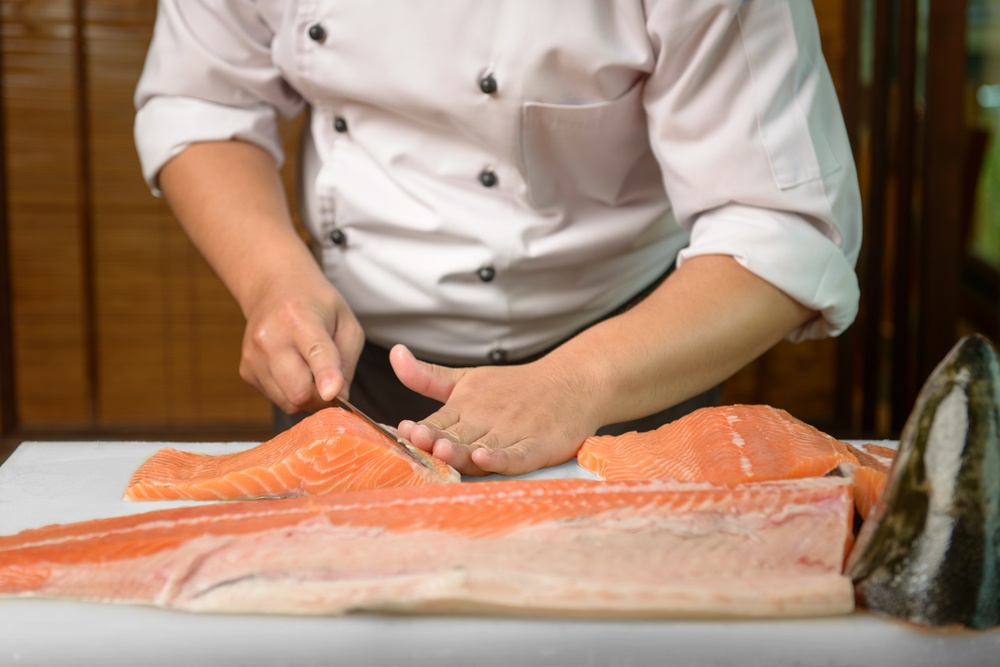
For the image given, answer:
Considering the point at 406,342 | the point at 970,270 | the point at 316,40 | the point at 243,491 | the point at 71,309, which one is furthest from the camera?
the point at 71,309

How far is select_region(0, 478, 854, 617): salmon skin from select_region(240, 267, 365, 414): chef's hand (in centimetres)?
28

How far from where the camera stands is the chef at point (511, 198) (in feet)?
4.25

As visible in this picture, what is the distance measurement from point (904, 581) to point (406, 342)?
3.00 feet

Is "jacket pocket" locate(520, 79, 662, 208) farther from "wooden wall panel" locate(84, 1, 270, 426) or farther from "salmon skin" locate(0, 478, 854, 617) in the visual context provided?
"wooden wall panel" locate(84, 1, 270, 426)

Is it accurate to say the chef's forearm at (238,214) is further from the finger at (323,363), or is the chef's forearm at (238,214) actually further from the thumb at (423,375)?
the thumb at (423,375)

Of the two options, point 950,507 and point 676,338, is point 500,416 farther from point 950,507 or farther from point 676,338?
point 950,507

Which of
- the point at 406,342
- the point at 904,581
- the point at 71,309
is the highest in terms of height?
the point at 904,581

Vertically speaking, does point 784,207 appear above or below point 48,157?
above

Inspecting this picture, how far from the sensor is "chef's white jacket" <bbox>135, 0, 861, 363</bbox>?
1328mm

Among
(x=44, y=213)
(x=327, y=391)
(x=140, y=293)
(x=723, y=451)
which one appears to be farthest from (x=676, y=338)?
(x=44, y=213)

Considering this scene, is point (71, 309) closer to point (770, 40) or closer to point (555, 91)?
point (555, 91)

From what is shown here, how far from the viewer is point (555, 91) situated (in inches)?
55.1

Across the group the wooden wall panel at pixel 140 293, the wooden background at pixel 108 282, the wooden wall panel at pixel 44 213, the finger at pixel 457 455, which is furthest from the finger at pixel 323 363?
the wooden wall panel at pixel 44 213

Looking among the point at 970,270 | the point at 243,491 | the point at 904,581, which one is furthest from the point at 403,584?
the point at 970,270
